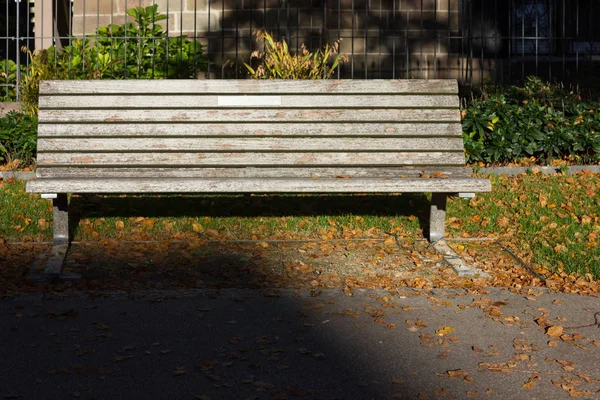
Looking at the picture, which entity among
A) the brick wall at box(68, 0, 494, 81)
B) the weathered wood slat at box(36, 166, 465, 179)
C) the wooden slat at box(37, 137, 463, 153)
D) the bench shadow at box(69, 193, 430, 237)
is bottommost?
the bench shadow at box(69, 193, 430, 237)

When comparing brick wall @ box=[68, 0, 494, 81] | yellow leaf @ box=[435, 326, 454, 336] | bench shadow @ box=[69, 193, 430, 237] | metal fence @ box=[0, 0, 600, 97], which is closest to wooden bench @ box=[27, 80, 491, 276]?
bench shadow @ box=[69, 193, 430, 237]

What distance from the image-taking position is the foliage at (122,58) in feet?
33.1

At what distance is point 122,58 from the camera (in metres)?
10.8

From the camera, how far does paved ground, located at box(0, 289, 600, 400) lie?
3.69 meters

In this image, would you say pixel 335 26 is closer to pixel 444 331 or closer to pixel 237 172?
pixel 237 172

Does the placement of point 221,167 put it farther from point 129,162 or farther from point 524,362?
point 524,362

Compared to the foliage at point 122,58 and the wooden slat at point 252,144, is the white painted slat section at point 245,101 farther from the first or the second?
the foliage at point 122,58

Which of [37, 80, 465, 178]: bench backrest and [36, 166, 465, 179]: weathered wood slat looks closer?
[36, 166, 465, 179]: weathered wood slat

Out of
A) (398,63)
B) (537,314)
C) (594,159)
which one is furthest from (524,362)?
(398,63)

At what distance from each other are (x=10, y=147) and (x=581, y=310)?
5.95m

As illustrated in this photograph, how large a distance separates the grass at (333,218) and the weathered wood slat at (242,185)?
754 mm

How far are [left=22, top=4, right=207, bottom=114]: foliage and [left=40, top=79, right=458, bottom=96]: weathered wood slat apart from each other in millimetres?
3730

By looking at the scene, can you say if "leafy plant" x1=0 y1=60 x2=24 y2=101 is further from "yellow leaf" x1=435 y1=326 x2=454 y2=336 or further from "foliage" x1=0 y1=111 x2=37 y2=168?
"yellow leaf" x1=435 y1=326 x2=454 y2=336

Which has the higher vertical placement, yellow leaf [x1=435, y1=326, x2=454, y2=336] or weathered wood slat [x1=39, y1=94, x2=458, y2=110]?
weathered wood slat [x1=39, y1=94, x2=458, y2=110]
